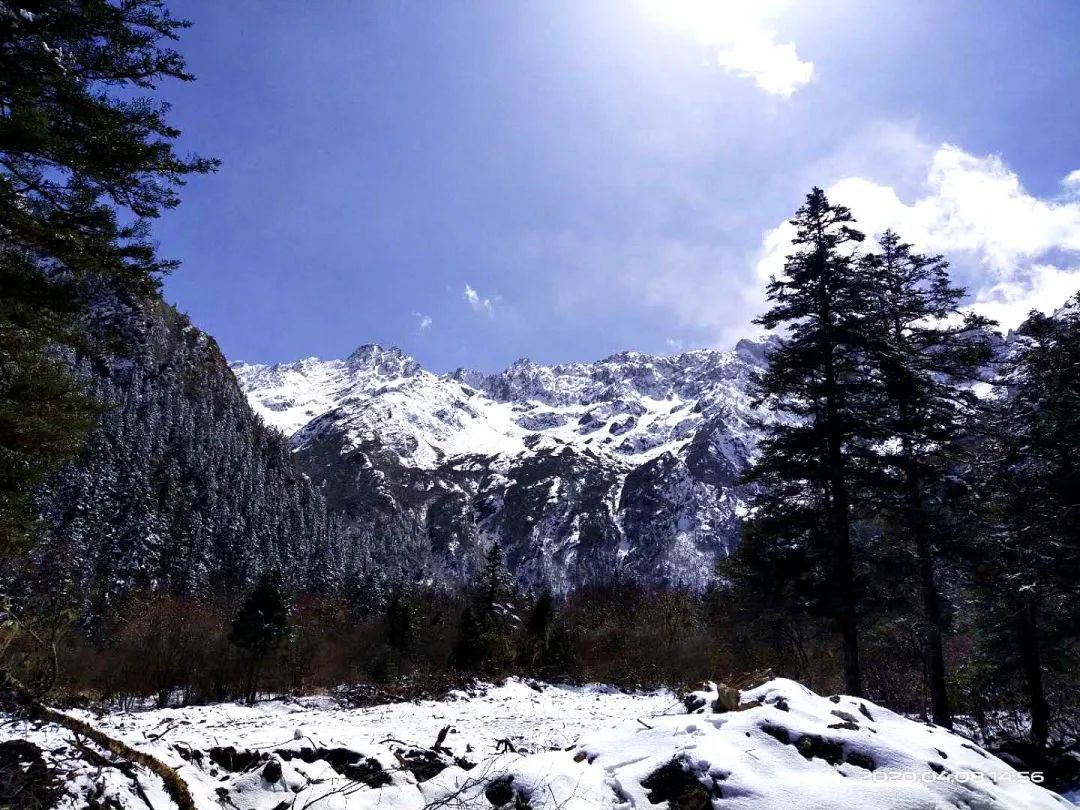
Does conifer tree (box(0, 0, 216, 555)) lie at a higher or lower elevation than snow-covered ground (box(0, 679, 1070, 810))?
higher

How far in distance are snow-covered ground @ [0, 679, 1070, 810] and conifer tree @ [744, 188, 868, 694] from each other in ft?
30.2

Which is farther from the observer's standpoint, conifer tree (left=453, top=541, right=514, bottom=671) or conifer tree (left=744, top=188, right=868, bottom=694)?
conifer tree (left=453, top=541, right=514, bottom=671)

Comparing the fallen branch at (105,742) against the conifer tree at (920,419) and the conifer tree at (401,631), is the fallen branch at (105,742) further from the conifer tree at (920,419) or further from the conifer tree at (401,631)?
the conifer tree at (401,631)

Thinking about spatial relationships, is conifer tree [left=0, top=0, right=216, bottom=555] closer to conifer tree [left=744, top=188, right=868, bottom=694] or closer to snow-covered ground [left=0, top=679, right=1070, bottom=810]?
snow-covered ground [left=0, top=679, right=1070, bottom=810]

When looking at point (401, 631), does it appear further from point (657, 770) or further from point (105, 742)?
point (657, 770)

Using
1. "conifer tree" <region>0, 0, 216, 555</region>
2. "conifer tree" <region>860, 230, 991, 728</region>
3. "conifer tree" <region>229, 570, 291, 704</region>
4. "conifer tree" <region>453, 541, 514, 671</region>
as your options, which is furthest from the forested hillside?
"conifer tree" <region>860, 230, 991, 728</region>

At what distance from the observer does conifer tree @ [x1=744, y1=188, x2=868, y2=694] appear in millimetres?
15250

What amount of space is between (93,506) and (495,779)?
328ft

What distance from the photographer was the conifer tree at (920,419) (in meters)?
15.2

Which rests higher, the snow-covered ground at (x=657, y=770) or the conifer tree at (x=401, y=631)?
the snow-covered ground at (x=657, y=770)

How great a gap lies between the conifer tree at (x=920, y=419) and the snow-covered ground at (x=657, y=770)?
1008cm

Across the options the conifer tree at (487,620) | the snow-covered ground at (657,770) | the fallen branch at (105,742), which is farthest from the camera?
the conifer tree at (487,620)

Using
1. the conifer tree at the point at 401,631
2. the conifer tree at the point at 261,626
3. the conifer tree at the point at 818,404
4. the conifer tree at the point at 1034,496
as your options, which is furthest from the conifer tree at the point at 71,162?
the conifer tree at the point at 401,631

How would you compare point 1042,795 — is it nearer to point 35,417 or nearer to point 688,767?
point 688,767
